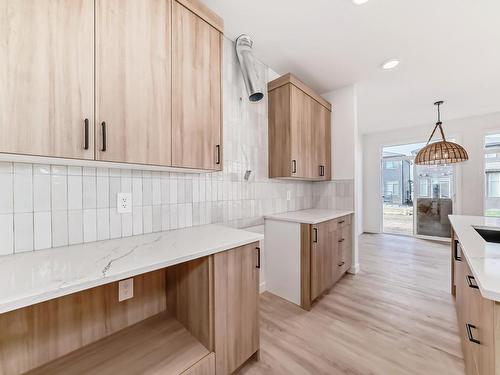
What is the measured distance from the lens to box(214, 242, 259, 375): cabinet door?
3.83ft

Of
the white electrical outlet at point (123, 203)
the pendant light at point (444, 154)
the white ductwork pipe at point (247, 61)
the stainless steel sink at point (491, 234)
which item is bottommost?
the stainless steel sink at point (491, 234)

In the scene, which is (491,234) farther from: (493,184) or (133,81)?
(493,184)

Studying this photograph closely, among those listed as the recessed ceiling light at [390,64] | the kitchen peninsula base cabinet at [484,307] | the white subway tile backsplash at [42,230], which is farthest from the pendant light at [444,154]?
the white subway tile backsplash at [42,230]

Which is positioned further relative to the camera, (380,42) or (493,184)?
(493,184)

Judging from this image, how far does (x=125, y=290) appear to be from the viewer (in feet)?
4.25

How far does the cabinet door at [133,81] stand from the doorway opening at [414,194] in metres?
5.54

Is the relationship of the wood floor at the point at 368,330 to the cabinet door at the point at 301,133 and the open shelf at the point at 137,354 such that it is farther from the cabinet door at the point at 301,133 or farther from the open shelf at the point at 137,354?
the cabinet door at the point at 301,133

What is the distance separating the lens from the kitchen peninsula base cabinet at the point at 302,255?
6.66 feet

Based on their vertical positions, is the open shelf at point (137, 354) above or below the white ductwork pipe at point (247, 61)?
below

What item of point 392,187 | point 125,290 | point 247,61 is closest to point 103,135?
point 125,290

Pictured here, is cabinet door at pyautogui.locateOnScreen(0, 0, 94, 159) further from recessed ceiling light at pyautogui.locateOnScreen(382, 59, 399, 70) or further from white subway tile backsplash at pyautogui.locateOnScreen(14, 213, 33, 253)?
recessed ceiling light at pyautogui.locateOnScreen(382, 59, 399, 70)

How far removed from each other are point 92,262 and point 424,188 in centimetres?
618

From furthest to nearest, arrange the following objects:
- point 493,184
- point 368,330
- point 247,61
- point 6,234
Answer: point 493,184 → point 247,61 → point 368,330 → point 6,234

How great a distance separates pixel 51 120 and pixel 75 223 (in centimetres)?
58
